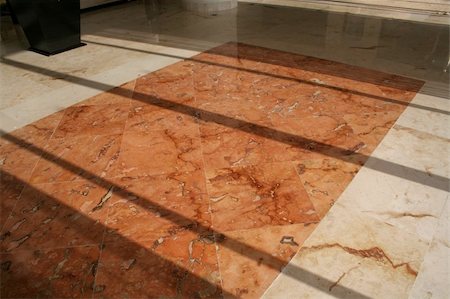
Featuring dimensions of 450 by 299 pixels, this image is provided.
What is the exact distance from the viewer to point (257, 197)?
2.09 meters

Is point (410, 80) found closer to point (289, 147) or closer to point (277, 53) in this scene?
point (277, 53)

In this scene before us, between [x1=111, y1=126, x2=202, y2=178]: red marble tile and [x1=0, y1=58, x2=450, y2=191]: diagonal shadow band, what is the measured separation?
0.95 feet

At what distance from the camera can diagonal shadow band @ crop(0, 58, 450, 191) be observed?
219 cm

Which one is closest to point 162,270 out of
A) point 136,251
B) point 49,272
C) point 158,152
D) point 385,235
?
point 136,251

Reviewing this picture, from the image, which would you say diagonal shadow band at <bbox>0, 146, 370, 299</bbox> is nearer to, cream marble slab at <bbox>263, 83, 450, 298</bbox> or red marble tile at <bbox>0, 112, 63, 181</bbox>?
cream marble slab at <bbox>263, 83, 450, 298</bbox>

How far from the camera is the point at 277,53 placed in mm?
4238

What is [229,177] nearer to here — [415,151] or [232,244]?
[232,244]

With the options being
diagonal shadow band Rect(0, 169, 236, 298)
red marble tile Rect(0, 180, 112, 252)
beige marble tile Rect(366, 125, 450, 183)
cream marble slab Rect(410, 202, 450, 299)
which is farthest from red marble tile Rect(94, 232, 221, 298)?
beige marble tile Rect(366, 125, 450, 183)

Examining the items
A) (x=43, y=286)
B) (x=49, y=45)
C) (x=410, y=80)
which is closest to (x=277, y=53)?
(x=410, y=80)

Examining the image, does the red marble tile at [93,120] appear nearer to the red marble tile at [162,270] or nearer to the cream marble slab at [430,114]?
the red marble tile at [162,270]

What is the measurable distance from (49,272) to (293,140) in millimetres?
1754

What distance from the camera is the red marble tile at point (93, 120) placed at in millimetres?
2811

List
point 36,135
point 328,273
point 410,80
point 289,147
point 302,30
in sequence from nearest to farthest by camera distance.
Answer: point 328,273
point 289,147
point 36,135
point 410,80
point 302,30

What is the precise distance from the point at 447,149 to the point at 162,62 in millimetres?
3010
